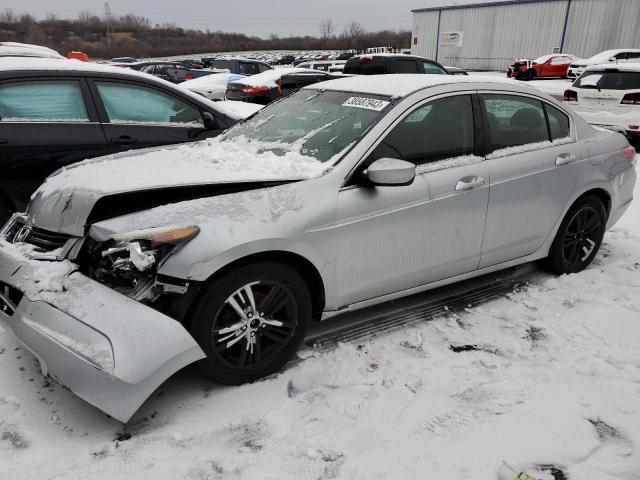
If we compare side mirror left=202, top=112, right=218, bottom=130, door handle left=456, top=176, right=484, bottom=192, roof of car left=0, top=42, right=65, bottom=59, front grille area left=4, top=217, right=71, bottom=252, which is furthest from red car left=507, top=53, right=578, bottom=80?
A: front grille area left=4, top=217, right=71, bottom=252

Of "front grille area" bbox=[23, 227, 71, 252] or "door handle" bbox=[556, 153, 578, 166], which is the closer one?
"front grille area" bbox=[23, 227, 71, 252]

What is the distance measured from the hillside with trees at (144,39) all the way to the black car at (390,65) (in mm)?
56142

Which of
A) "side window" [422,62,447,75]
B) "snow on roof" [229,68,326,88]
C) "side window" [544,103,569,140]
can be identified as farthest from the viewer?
"side window" [422,62,447,75]

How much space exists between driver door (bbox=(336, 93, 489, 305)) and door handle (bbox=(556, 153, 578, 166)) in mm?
791

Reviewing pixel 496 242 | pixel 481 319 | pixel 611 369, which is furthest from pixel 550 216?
pixel 611 369

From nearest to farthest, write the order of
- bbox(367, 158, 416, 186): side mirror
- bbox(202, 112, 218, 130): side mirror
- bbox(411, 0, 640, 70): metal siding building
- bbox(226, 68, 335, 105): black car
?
bbox(367, 158, 416, 186): side mirror
bbox(202, 112, 218, 130): side mirror
bbox(226, 68, 335, 105): black car
bbox(411, 0, 640, 70): metal siding building

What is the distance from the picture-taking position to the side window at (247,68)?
1934cm

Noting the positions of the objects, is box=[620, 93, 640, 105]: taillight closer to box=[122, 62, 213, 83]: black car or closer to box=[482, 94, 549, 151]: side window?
box=[482, 94, 549, 151]: side window

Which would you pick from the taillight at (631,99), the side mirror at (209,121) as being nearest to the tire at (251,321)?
the side mirror at (209,121)

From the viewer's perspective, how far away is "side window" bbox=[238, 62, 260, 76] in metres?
19.3

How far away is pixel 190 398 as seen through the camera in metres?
2.76

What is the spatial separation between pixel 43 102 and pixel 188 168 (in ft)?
7.41

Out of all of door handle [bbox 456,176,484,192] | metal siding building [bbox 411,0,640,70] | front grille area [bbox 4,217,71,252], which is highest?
metal siding building [bbox 411,0,640,70]

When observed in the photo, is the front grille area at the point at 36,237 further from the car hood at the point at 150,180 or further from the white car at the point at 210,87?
the white car at the point at 210,87
